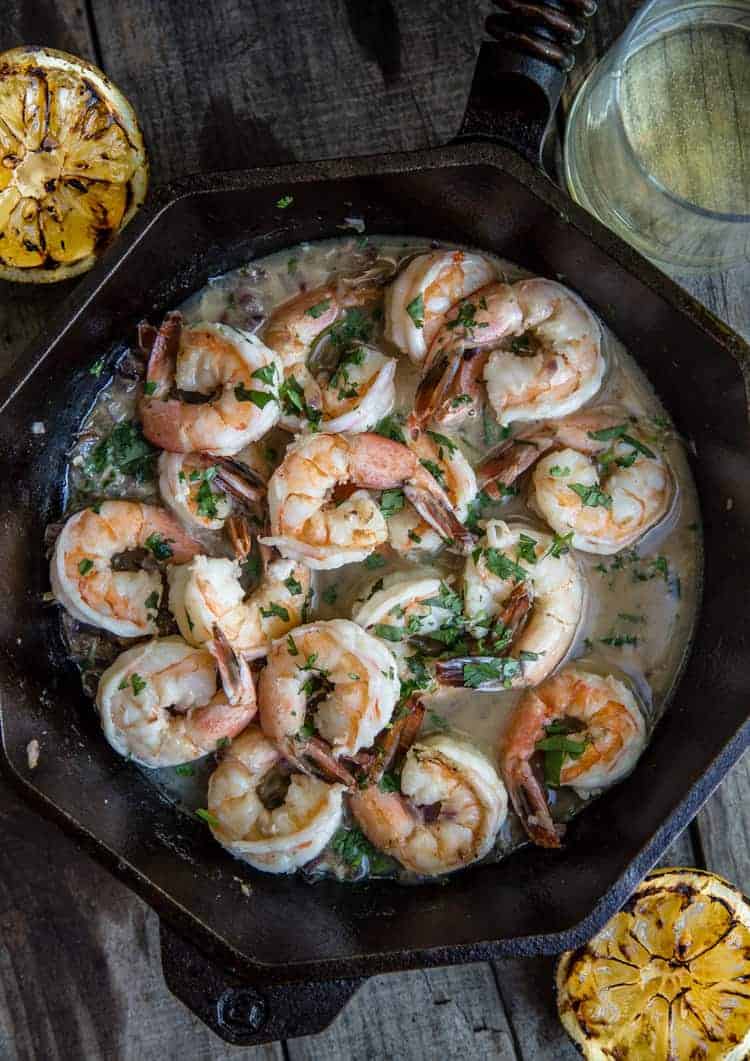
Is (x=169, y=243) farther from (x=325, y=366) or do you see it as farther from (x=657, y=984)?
(x=657, y=984)

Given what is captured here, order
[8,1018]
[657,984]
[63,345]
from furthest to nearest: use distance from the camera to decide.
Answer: [8,1018] → [657,984] → [63,345]

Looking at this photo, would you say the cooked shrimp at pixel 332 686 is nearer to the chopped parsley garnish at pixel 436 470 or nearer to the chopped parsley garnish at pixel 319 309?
the chopped parsley garnish at pixel 436 470

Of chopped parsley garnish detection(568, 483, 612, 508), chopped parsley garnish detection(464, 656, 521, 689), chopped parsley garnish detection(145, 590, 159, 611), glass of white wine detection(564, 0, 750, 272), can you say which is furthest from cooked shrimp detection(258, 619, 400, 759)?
glass of white wine detection(564, 0, 750, 272)

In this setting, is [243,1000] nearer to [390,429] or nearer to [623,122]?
[390,429]

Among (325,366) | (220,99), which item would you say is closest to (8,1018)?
(325,366)

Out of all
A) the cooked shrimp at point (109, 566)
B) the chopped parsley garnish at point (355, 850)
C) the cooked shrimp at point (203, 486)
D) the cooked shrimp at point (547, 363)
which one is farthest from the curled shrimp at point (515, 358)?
the chopped parsley garnish at point (355, 850)

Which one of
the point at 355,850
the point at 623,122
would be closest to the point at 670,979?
the point at 355,850
